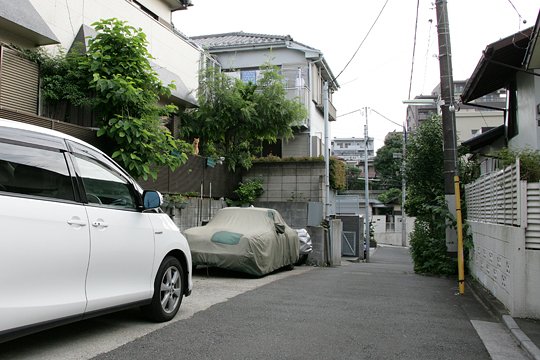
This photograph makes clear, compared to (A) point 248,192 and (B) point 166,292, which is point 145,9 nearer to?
(A) point 248,192

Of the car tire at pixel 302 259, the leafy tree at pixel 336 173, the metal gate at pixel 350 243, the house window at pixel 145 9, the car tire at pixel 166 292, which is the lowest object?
the metal gate at pixel 350 243

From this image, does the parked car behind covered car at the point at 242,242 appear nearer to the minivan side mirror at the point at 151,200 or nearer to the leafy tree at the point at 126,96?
the leafy tree at the point at 126,96

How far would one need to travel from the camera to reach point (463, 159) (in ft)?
43.9

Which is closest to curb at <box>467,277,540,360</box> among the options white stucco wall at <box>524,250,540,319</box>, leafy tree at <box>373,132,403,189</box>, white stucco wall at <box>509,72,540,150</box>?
white stucco wall at <box>524,250,540,319</box>

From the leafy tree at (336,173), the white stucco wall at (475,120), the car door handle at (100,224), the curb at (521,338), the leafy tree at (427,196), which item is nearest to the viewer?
the car door handle at (100,224)

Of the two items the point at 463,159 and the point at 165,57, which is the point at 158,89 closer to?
the point at 165,57

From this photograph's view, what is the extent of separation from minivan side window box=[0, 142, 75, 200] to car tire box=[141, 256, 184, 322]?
1570mm

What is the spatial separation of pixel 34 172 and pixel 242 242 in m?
5.75

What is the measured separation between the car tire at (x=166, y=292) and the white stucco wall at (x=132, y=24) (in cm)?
684

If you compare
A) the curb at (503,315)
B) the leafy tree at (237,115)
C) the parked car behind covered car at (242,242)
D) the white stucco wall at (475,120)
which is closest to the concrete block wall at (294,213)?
the leafy tree at (237,115)

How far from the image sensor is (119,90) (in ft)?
27.8

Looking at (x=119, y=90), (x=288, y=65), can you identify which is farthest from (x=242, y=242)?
(x=288, y=65)

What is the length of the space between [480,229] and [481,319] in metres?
3.01

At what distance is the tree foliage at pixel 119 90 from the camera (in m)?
8.62
